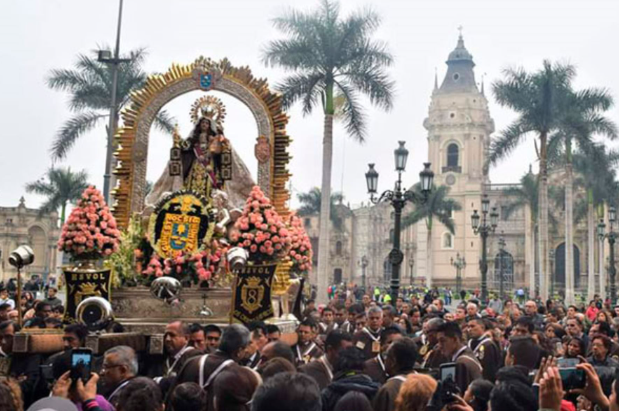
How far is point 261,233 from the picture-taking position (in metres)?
13.0

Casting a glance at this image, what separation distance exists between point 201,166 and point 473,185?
67.6m

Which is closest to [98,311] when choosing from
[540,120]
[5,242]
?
[540,120]

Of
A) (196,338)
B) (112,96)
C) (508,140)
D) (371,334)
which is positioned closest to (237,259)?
(371,334)

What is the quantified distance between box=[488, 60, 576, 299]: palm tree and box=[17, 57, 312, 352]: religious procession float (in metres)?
19.5

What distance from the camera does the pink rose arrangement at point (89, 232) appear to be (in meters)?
12.8

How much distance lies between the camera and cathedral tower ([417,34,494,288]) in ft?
262

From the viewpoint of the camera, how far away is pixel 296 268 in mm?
16141

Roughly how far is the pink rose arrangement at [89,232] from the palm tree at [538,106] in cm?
2345

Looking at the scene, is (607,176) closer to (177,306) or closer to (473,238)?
(177,306)

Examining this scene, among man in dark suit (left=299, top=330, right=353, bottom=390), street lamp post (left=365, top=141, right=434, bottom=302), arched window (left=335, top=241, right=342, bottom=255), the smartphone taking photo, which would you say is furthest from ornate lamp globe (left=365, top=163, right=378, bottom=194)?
arched window (left=335, top=241, right=342, bottom=255)

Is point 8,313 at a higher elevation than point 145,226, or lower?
lower

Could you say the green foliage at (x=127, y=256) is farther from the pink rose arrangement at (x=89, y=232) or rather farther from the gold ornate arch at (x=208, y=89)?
the gold ornate arch at (x=208, y=89)

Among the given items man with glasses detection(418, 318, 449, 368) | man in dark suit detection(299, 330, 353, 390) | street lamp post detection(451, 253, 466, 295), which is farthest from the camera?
street lamp post detection(451, 253, 466, 295)

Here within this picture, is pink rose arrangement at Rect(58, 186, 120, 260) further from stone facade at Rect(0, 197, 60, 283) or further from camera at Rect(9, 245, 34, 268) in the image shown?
stone facade at Rect(0, 197, 60, 283)
